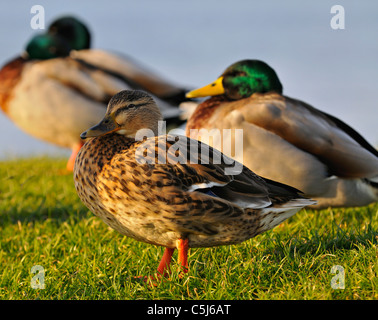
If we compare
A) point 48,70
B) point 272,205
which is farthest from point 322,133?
point 48,70

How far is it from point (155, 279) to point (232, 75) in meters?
2.26

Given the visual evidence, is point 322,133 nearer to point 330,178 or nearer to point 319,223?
point 330,178

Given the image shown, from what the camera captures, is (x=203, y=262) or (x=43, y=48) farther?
(x=43, y=48)

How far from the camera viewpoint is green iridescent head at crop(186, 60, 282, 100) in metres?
4.82

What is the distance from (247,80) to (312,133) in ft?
2.48

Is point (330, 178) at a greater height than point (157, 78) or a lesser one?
lesser

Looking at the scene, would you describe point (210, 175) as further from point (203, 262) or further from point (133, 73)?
point (133, 73)

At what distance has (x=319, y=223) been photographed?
4566 millimetres

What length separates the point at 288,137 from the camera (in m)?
4.46

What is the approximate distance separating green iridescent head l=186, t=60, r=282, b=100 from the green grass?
1.18 m

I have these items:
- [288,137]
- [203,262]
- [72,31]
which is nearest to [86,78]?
[72,31]
